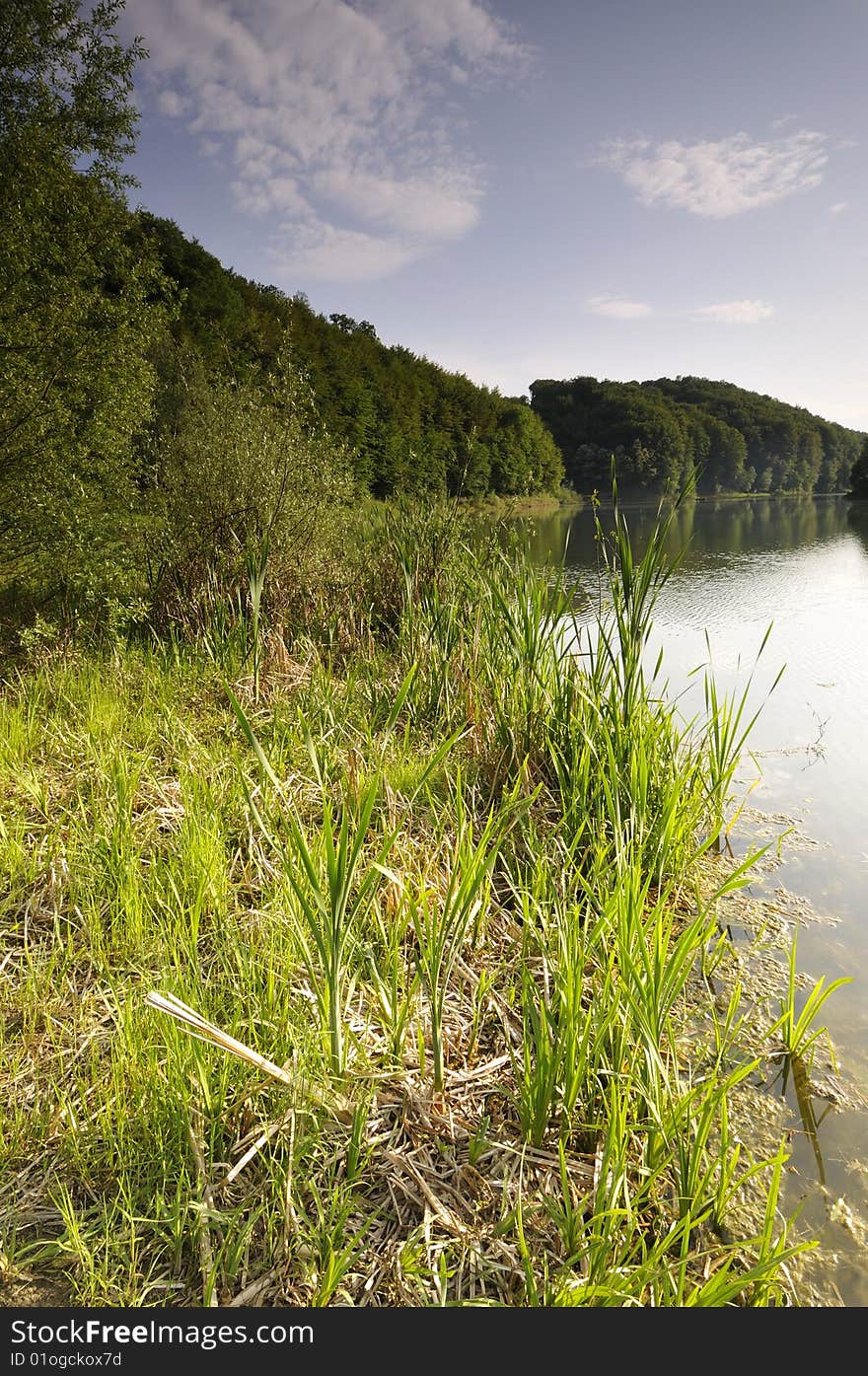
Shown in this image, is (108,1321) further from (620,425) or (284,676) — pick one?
(620,425)

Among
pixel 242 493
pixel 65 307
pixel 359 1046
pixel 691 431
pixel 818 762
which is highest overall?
pixel 691 431

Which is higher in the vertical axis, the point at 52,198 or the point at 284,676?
the point at 52,198

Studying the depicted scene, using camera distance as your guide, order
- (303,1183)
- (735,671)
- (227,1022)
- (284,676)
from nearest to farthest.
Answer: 1. (303,1183)
2. (227,1022)
3. (284,676)
4. (735,671)

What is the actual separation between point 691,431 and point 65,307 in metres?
75.8

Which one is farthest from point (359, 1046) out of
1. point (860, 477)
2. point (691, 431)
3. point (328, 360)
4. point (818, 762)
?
point (691, 431)

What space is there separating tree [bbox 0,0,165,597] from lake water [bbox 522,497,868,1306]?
3.56m

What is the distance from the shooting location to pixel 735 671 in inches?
303

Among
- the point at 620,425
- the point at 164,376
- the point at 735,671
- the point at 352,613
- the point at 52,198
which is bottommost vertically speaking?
the point at 735,671

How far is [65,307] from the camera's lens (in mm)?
4887

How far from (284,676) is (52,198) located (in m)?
4.25

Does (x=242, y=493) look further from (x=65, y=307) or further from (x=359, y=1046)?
(x=359, y=1046)

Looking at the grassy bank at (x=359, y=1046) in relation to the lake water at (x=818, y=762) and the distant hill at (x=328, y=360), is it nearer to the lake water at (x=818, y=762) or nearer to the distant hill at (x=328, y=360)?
the lake water at (x=818, y=762)

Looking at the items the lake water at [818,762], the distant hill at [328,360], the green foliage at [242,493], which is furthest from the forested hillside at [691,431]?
the green foliage at [242,493]

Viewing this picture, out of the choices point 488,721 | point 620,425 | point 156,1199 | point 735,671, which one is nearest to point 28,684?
point 488,721
